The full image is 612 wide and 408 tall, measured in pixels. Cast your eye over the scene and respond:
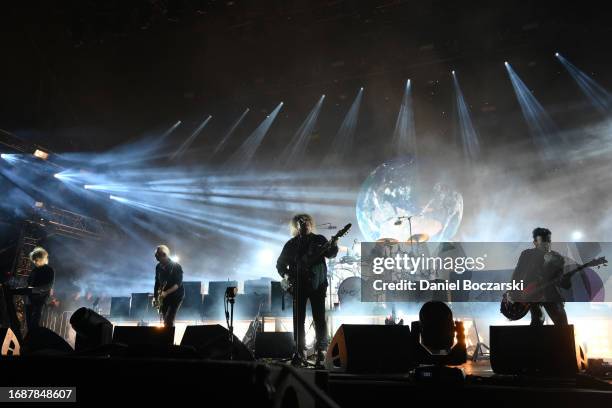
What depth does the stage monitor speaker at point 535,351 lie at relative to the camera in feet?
10.2

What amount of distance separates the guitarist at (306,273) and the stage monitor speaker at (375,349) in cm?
195

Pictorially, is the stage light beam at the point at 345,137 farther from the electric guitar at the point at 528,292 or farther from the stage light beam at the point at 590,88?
the electric guitar at the point at 528,292

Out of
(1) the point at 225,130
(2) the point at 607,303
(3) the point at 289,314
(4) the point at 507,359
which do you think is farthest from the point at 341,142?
(4) the point at 507,359

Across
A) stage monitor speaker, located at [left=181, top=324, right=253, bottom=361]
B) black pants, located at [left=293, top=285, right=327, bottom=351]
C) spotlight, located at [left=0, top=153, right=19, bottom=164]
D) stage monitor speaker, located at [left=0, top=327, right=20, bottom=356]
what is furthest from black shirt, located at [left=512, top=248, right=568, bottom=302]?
spotlight, located at [left=0, top=153, right=19, bottom=164]

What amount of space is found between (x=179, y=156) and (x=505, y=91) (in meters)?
11.8

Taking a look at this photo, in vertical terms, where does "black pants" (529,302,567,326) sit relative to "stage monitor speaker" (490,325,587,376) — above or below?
above

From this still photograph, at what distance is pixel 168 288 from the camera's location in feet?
24.7

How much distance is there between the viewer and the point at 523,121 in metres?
13.6

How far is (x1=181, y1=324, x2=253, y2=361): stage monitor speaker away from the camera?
10.8 feet

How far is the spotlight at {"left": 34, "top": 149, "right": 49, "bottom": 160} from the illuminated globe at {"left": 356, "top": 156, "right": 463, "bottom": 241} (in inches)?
412

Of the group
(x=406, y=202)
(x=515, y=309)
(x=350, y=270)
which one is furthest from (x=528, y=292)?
(x=406, y=202)

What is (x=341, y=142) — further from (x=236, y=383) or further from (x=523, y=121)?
(x=236, y=383)

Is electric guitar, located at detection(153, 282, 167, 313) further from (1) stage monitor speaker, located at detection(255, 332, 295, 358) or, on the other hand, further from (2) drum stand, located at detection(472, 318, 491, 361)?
(2) drum stand, located at detection(472, 318, 491, 361)

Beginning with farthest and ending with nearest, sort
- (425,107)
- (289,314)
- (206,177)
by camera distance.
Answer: (206,177), (425,107), (289,314)
